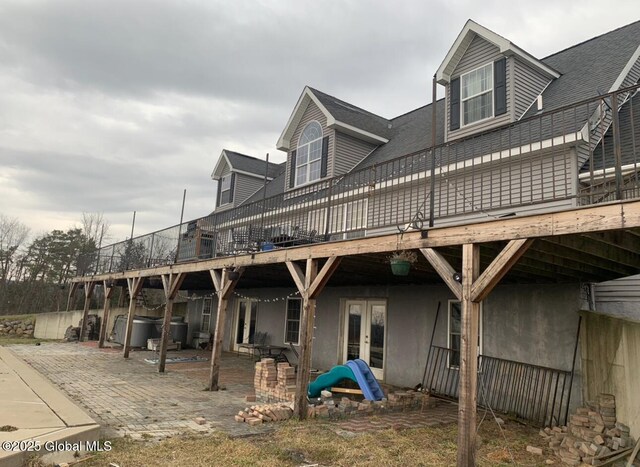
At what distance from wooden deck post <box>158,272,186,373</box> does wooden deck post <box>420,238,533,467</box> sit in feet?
27.3

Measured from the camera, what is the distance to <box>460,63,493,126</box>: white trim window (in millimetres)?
9500

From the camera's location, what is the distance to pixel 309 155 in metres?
13.9

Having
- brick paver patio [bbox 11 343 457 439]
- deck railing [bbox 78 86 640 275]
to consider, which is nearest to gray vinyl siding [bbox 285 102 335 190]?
deck railing [bbox 78 86 640 275]

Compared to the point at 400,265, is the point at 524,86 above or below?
above

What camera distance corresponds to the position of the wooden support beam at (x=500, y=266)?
4.09 m

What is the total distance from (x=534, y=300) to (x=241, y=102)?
13266mm

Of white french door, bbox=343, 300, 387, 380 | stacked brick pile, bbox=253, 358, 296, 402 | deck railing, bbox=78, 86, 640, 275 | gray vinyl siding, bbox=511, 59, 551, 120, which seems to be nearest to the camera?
deck railing, bbox=78, 86, 640, 275

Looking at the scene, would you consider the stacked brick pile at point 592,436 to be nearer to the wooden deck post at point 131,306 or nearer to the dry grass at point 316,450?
the dry grass at point 316,450

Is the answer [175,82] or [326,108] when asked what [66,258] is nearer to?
[175,82]

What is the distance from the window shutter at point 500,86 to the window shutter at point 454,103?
96 cm

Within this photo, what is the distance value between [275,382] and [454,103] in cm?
781

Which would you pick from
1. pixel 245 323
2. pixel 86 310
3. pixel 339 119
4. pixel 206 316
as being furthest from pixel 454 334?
pixel 86 310

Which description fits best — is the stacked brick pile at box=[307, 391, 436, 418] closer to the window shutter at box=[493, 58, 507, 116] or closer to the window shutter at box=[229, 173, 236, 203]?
the window shutter at box=[493, 58, 507, 116]

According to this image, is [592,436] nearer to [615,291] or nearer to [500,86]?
[615,291]
